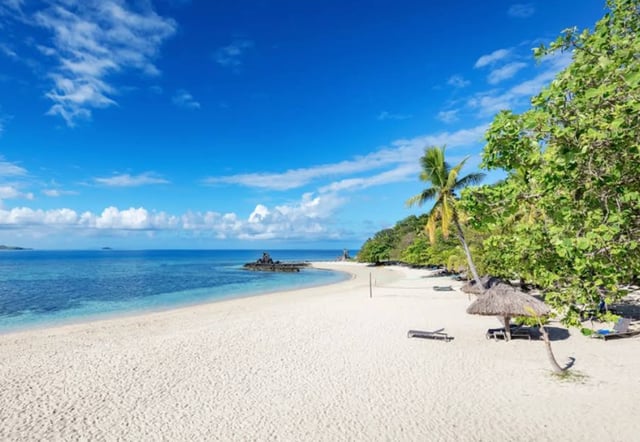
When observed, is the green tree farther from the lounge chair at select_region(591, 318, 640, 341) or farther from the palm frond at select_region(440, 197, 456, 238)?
the palm frond at select_region(440, 197, 456, 238)

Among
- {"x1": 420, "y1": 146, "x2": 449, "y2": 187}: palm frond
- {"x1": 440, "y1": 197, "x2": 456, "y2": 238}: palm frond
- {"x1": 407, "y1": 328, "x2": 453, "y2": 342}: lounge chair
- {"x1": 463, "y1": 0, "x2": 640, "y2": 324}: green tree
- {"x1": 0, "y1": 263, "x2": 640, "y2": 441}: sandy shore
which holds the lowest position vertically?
{"x1": 0, "y1": 263, "x2": 640, "y2": 441}: sandy shore

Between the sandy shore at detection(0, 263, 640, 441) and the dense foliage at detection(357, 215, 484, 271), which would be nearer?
the sandy shore at detection(0, 263, 640, 441)

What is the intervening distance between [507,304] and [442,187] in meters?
8.60

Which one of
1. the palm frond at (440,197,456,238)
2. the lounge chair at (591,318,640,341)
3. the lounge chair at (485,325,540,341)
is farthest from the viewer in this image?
the palm frond at (440,197,456,238)

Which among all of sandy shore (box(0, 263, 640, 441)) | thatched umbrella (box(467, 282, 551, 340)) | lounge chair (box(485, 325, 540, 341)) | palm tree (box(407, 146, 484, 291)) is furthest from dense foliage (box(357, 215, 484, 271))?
sandy shore (box(0, 263, 640, 441))

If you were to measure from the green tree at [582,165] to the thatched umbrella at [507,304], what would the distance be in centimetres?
757

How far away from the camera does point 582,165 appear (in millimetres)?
3059

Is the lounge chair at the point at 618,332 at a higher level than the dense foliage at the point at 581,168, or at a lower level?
lower

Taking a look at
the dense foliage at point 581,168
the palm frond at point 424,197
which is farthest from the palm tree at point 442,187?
the dense foliage at point 581,168

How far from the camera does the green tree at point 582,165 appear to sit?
2.75 m

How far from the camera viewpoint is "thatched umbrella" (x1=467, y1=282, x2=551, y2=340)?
1022cm

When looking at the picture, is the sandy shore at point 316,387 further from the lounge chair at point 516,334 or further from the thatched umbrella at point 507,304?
the thatched umbrella at point 507,304

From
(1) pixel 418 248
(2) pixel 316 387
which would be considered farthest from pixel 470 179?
(1) pixel 418 248

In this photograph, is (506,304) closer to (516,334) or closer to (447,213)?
(516,334)
